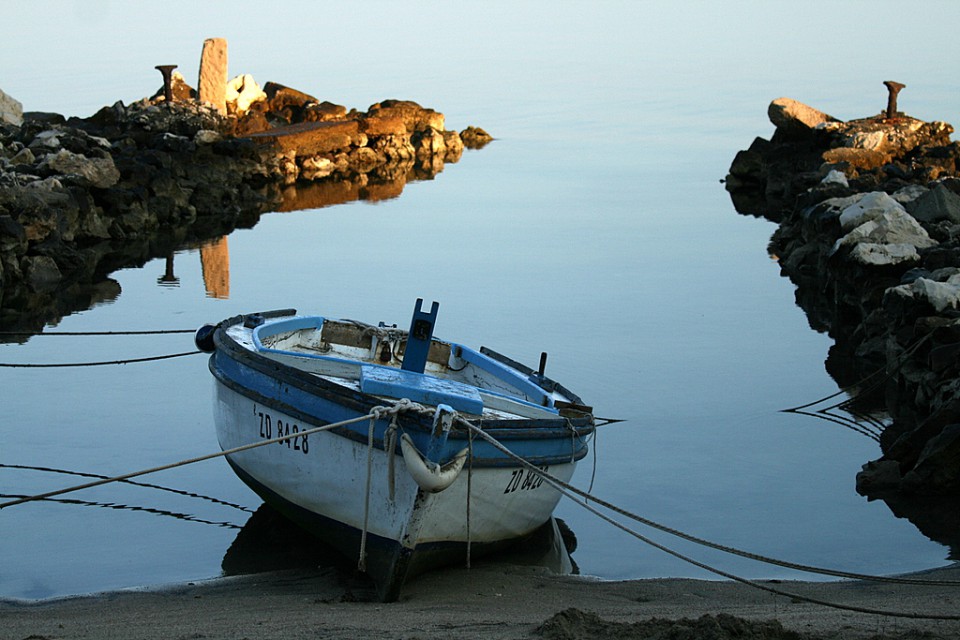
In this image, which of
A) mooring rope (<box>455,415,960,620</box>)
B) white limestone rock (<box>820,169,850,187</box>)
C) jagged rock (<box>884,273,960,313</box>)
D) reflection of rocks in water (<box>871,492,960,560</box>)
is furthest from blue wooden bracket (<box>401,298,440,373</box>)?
white limestone rock (<box>820,169,850,187</box>)

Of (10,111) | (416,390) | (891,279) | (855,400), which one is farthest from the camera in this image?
(10,111)

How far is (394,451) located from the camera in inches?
289

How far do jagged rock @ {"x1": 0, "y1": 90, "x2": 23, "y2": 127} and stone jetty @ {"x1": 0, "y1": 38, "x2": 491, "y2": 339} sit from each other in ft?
0.17

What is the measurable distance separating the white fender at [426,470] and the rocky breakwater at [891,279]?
4.26 m

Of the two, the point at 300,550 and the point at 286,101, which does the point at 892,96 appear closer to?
the point at 286,101

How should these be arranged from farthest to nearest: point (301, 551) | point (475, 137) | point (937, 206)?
point (475, 137) → point (937, 206) → point (301, 551)

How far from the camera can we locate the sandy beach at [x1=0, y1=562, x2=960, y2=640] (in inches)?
248

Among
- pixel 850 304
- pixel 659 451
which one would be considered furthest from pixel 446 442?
pixel 850 304

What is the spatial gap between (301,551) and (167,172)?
20.2 metres

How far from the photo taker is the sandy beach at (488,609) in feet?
20.7

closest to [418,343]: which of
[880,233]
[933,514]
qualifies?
[933,514]

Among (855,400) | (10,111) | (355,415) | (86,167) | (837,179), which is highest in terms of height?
(10,111)

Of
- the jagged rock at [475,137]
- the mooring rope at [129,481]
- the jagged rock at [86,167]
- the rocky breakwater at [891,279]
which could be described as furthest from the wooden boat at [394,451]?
the jagged rock at [475,137]

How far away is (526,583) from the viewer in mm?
8031
